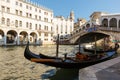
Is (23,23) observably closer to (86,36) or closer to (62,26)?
(86,36)

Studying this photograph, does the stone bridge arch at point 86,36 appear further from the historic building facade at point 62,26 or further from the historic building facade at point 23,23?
the historic building facade at point 62,26

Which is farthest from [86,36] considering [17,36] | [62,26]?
[62,26]

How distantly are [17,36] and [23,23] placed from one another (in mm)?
4344

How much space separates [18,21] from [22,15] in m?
2.24

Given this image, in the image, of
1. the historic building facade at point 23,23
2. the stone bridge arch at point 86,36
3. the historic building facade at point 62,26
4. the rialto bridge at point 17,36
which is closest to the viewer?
the rialto bridge at point 17,36

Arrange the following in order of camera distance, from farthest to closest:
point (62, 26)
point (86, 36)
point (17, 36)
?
point (62, 26) → point (86, 36) → point (17, 36)

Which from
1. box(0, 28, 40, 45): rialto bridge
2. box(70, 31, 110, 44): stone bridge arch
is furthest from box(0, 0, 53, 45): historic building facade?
box(70, 31, 110, 44): stone bridge arch

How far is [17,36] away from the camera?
37.8 m

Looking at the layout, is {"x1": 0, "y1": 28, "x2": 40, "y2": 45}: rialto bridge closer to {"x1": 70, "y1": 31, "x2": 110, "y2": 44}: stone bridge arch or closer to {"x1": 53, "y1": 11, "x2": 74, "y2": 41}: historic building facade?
{"x1": 70, "y1": 31, "x2": 110, "y2": 44}: stone bridge arch

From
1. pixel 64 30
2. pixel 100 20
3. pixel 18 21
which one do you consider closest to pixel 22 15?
pixel 18 21

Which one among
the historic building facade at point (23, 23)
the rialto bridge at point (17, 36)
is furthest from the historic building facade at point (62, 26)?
the rialto bridge at point (17, 36)

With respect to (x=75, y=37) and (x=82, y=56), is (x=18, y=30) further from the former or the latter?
(x=82, y=56)

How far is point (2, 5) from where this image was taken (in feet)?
116

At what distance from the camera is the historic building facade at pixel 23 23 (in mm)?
35938
